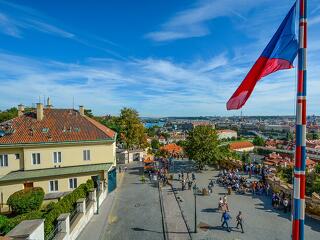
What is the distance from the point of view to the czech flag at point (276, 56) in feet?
21.5

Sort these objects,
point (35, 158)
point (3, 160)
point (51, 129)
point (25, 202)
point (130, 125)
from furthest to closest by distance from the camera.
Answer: point (130, 125) → point (51, 129) → point (35, 158) → point (3, 160) → point (25, 202)

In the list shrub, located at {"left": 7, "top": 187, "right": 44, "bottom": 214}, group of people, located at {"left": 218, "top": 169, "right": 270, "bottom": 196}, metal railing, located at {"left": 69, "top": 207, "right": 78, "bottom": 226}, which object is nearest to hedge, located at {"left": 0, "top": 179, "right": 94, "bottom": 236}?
metal railing, located at {"left": 69, "top": 207, "right": 78, "bottom": 226}

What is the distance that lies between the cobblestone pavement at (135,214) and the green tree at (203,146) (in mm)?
6995

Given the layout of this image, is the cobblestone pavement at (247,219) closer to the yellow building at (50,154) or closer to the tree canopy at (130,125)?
the yellow building at (50,154)

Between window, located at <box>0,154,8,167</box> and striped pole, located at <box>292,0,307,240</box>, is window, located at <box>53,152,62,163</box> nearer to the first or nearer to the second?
window, located at <box>0,154,8,167</box>

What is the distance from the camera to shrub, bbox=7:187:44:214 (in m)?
21.6

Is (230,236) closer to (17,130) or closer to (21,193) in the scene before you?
(21,193)

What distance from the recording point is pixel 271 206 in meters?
21.3

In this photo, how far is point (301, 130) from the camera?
626 cm

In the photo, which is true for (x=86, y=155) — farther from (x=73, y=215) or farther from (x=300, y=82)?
(x=300, y=82)

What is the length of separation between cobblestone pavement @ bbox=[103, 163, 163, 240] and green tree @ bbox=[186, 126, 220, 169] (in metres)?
6.99

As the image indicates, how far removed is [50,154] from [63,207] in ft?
38.3

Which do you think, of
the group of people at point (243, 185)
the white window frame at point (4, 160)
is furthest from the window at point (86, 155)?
the group of people at point (243, 185)

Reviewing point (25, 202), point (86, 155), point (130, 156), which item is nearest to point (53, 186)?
point (86, 155)
